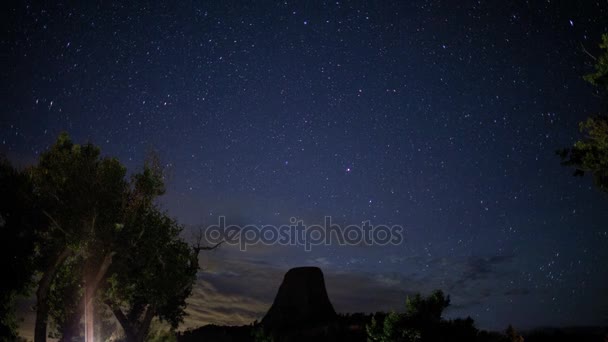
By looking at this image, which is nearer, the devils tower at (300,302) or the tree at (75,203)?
the tree at (75,203)

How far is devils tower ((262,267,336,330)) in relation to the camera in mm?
50406

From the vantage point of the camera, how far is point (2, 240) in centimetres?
Result: 2092

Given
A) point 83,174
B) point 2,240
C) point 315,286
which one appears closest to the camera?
point 2,240

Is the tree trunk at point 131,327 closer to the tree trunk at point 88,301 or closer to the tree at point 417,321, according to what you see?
the tree trunk at point 88,301

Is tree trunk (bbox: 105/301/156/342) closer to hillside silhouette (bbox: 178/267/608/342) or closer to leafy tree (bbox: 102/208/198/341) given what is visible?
leafy tree (bbox: 102/208/198/341)

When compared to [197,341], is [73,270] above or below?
above

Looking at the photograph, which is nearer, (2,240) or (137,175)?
(2,240)

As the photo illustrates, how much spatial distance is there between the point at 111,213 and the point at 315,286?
124ft

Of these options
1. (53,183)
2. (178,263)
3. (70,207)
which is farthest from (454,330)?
(53,183)

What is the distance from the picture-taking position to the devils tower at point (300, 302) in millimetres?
50406

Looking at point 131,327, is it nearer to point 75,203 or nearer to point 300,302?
point 75,203

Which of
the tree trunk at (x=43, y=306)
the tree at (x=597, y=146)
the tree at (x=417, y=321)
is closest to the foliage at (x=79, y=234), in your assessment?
the tree trunk at (x=43, y=306)

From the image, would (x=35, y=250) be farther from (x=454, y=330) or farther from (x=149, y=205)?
(x=454, y=330)

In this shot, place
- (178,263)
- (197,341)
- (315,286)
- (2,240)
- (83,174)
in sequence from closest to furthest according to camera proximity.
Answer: (2,240) < (83,174) < (178,263) < (197,341) < (315,286)
